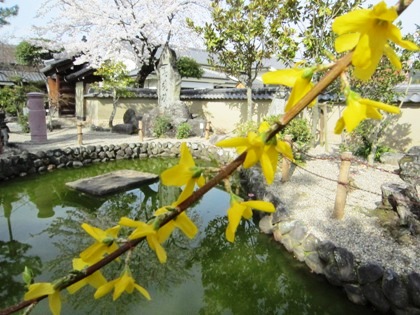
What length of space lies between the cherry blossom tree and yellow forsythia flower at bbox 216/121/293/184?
15831 mm

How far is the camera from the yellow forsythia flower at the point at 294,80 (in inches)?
13.4

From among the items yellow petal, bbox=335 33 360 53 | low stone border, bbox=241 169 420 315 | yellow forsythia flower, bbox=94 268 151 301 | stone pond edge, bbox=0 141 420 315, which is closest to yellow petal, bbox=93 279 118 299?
yellow forsythia flower, bbox=94 268 151 301

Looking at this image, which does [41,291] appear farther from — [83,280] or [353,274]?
[353,274]

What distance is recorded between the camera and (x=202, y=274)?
13.5 feet

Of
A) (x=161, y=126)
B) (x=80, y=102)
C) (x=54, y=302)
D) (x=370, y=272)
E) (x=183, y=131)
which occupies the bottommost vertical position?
(x=370, y=272)

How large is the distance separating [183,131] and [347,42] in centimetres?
1252

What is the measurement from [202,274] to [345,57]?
13.6 ft

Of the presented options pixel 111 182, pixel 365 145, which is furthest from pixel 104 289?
pixel 365 145

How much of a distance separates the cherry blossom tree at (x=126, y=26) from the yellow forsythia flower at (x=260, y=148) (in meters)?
15.8

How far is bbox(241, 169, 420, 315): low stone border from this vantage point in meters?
2.99

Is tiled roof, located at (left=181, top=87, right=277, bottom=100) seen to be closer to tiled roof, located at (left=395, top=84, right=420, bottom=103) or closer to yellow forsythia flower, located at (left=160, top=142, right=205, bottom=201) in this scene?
tiled roof, located at (left=395, top=84, right=420, bottom=103)

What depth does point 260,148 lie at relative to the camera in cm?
34

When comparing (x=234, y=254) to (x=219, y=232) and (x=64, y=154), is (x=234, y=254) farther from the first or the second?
(x=64, y=154)

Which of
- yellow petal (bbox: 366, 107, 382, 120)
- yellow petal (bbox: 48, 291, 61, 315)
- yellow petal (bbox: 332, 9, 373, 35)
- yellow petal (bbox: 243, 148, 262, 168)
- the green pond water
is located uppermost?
yellow petal (bbox: 332, 9, 373, 35)
